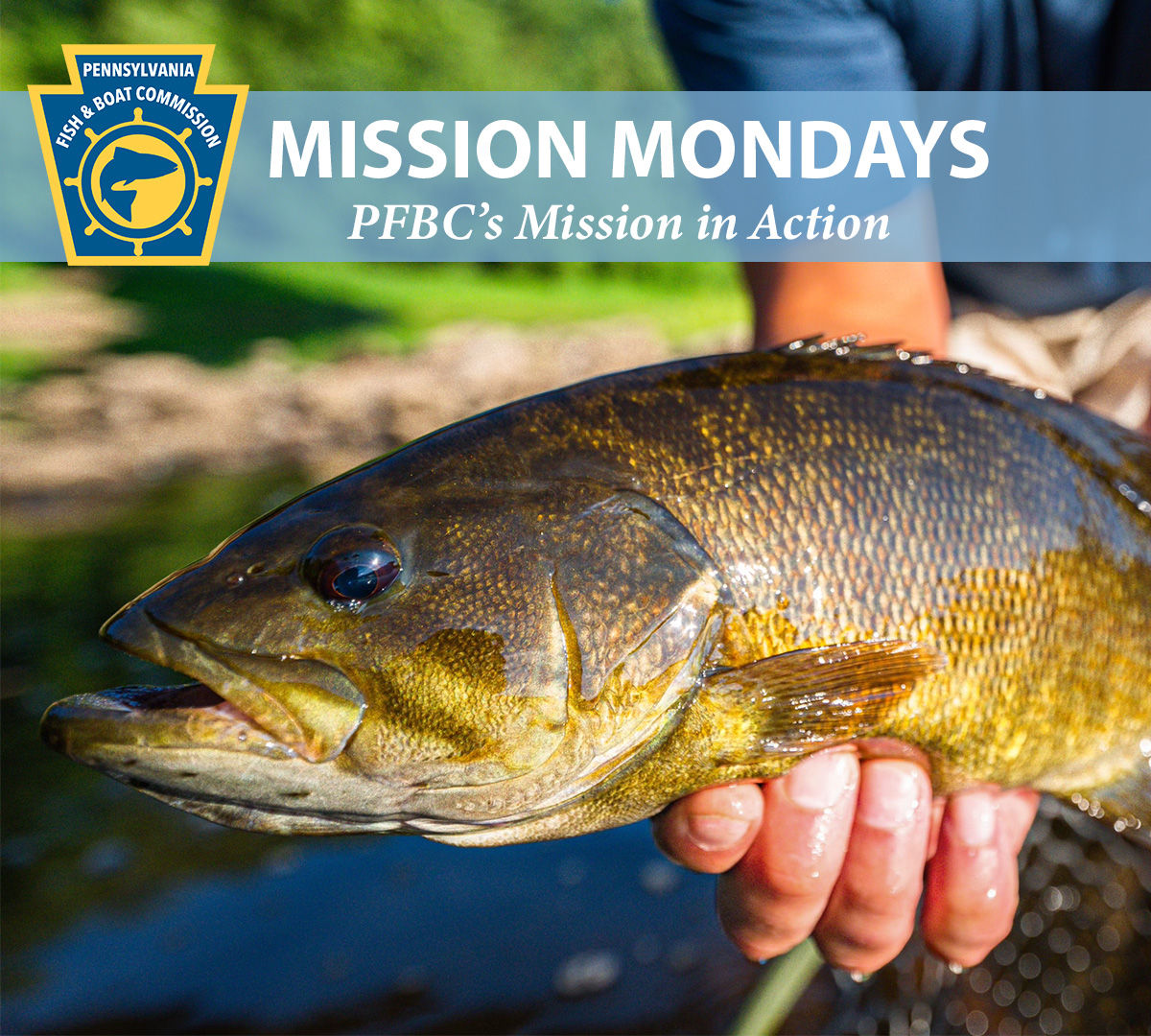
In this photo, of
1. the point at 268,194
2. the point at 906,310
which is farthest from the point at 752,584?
the point at 268,194

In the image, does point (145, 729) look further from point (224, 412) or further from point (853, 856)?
point (224, 412)

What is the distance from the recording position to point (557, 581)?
4.73ft

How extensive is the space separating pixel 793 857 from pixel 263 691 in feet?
3.23

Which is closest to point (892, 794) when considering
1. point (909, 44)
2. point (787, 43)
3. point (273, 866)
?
point (787, 43)

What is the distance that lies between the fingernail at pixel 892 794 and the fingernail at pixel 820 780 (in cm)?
5

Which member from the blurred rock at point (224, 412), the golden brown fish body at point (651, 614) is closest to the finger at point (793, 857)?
the golden brown fish body at point (651, 614)

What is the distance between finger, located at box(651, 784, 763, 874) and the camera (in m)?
1.62

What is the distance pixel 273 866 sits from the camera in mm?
4289

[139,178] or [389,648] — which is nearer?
[389,648]

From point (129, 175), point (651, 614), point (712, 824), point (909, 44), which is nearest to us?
point (651, 614)

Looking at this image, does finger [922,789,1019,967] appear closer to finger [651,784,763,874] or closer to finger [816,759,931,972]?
finger [816,759,931,972]

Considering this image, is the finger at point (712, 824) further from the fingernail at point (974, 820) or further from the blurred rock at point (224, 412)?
the blurred rock at point (224, 412)

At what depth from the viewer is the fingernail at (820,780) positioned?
5.44ft

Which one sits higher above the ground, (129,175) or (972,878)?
→ (129,175)
